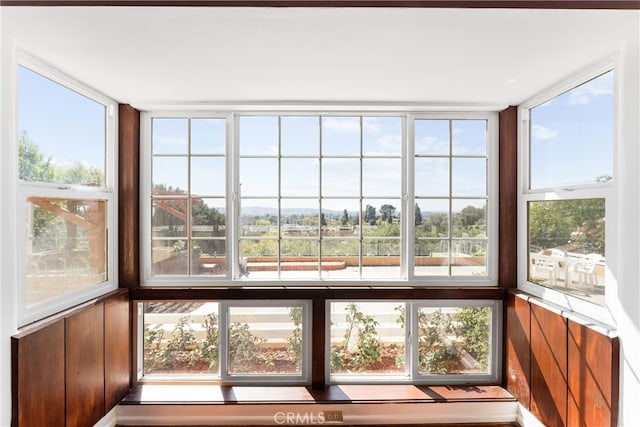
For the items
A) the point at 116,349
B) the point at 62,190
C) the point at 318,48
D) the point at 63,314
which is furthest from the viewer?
the point at 116,349

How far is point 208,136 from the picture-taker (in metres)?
3.02

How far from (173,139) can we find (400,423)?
3.00 metres

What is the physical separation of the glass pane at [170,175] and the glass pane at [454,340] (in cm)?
236

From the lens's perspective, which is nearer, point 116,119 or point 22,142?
point 22,142

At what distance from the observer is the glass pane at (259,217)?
3.03m

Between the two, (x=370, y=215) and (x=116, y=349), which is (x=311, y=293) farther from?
(x=116, y=349)

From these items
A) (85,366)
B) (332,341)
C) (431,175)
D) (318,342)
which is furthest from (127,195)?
(431,175)

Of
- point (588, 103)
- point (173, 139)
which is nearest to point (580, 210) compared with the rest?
point (588, 103)

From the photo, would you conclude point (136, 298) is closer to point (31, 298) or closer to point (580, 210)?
point (31, 298)

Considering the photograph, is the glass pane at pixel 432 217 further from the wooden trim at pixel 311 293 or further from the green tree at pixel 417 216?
the wooden trim at pixel 311 293

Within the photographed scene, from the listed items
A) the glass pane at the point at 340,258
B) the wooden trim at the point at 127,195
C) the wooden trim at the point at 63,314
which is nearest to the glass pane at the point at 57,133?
the wooden trim at the point at 127,195

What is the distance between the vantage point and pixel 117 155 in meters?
2.88

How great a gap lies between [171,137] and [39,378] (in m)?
1.93

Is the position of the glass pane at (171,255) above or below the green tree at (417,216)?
below
